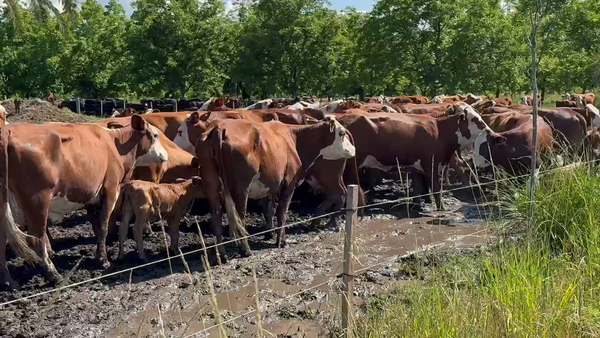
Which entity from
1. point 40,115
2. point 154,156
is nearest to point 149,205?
point 154,156

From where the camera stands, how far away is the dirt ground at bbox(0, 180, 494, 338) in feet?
18.4

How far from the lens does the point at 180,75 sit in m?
35.6

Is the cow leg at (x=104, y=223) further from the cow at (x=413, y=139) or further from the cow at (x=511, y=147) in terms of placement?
the cow at (x=511, y=147)

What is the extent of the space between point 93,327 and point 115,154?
10.1ft

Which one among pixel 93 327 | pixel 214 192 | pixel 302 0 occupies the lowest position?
pixel 93 327

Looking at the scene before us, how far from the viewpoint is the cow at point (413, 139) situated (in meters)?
11.6

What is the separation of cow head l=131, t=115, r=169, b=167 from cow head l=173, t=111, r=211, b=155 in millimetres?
2090

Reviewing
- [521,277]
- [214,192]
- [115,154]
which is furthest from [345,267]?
[115,154]

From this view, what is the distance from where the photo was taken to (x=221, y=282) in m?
6.95

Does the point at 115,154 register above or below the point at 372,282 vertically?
above

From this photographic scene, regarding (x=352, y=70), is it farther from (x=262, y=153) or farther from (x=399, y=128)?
(x=262, y=153)

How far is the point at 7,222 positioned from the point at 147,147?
115 inches

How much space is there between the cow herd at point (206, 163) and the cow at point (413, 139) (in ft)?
0.06

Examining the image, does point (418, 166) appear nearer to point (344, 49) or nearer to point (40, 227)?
point (40, 227)
